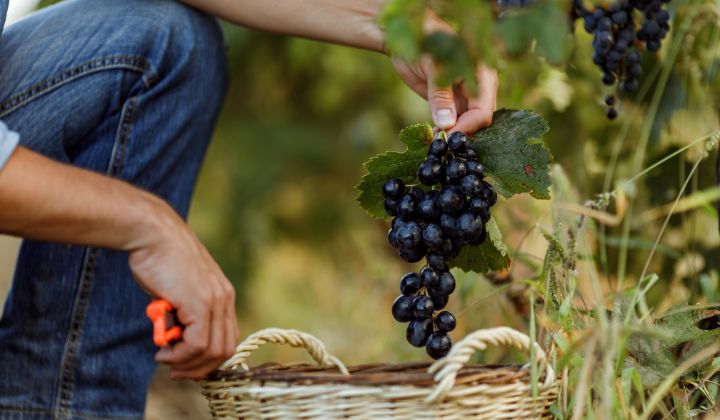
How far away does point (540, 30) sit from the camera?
0.68m

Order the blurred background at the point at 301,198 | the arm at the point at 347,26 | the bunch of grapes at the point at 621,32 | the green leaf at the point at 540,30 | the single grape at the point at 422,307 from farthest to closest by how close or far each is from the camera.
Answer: the blurred background at the point at 301,198
the bunch of grapes at the point at 621,32
the arm at the point at 347,26
the single grape at the point at 422,307
the green leaf at the point at 540,30

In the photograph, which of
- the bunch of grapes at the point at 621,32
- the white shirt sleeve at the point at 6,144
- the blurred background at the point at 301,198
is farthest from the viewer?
the blurred background at the point at 301,198

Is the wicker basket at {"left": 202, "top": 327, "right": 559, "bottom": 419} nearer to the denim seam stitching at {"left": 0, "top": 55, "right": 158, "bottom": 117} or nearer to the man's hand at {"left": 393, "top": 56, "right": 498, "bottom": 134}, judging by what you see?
the man's hand at {"left": 393, "top": 56, "right": 498, "bottom": 134}

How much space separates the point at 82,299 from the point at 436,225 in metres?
0.58

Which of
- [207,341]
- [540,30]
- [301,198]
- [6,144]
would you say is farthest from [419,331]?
[301,198]

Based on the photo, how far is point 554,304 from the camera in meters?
0.95

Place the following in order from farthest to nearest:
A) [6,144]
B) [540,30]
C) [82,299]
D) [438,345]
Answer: [82,299], [438,345], [6,144], [540,30]

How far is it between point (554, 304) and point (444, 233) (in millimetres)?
179

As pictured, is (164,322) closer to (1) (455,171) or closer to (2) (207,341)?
(2) (207,341)

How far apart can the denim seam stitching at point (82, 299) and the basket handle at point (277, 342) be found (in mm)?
320

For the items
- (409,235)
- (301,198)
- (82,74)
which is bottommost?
(301,198)

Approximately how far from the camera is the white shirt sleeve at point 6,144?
78 centimetres

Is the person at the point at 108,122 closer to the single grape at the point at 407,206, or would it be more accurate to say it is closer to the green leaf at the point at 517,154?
the green leaf at the point at 517,154

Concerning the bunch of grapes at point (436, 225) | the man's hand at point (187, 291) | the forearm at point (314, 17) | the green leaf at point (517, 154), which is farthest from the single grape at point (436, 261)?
the forearm at point (314, 17)
